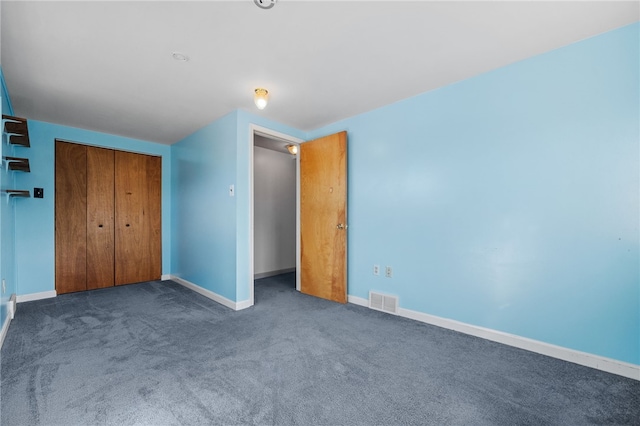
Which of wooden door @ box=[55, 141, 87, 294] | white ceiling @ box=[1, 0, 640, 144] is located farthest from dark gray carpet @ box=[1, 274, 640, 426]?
white ceiling @ box=[1, 0, 640, 144]

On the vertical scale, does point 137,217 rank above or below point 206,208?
below

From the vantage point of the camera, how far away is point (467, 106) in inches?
101

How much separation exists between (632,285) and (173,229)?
5.56 meters

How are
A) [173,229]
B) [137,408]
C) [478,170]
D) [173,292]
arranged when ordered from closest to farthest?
[137,408] < [478,170] < [173,292] < [173,229]

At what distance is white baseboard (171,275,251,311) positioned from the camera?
3.26 metres

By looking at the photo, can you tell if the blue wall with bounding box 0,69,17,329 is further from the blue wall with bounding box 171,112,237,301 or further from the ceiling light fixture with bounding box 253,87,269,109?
the ceiling light fixture with bounding box 253,87,269,109

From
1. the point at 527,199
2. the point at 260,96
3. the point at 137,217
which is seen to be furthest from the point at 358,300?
the point at 137,217

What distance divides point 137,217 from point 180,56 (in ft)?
10.8

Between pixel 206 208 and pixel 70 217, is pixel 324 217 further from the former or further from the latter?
pixel 70 217

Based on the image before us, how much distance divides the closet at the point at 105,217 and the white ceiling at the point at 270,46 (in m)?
1.15

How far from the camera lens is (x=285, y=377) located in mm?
1860

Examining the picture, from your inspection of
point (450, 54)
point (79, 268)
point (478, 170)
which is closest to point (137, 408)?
point (478, 170)

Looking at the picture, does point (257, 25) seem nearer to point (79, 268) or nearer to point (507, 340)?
point (507, 340)

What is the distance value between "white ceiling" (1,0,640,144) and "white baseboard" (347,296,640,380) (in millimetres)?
2318
